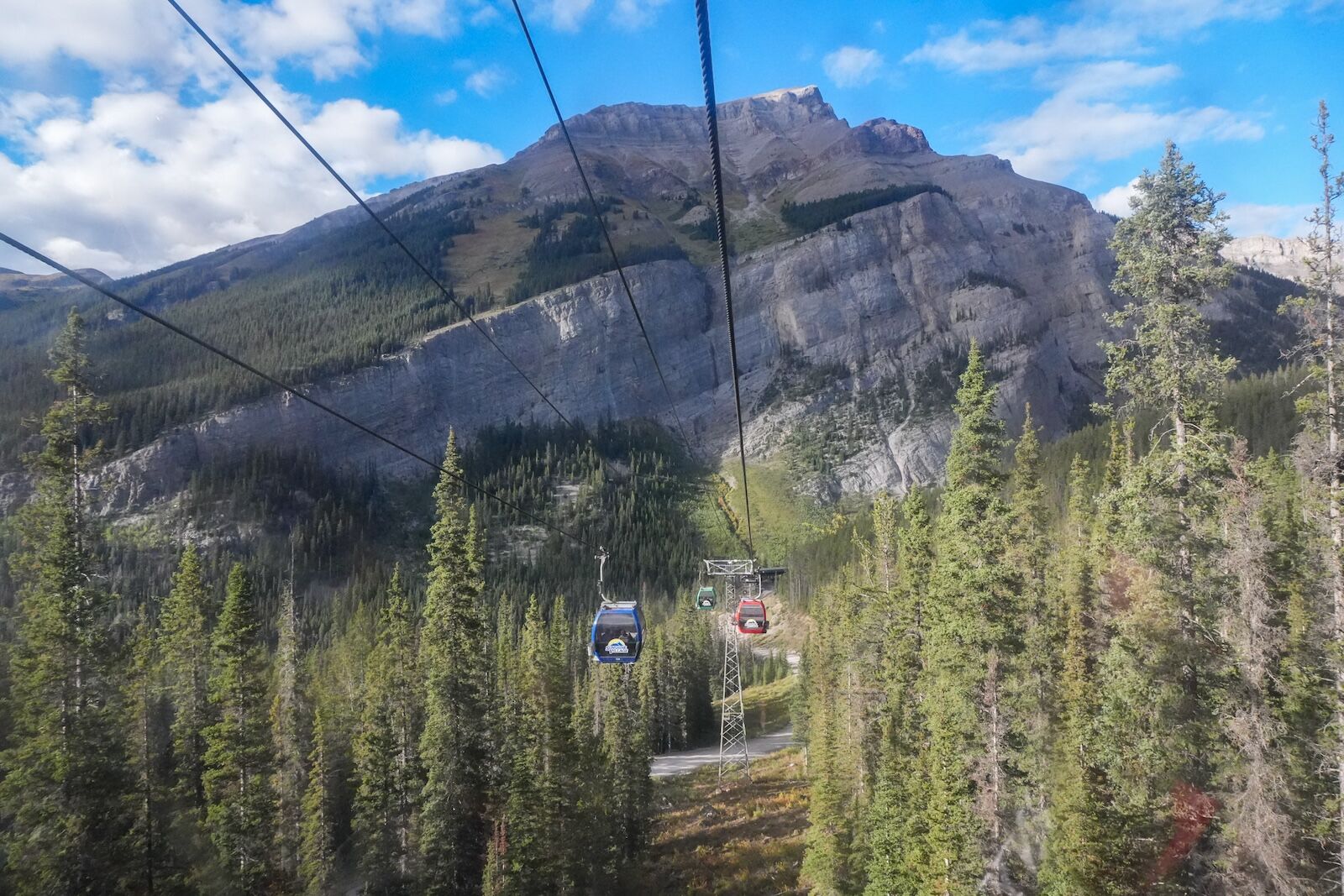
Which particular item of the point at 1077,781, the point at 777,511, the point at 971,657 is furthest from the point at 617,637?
the point at 777,511

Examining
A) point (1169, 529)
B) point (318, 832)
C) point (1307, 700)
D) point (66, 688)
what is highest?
point (1169, 529)

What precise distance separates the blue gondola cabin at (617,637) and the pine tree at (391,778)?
989cm

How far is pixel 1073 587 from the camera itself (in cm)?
2967

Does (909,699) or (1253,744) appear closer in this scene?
(1253,744)

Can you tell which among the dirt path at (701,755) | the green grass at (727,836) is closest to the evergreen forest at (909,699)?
the green grass at (727,836)

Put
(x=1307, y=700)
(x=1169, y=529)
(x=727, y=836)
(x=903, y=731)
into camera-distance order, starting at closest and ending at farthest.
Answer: (x=1169, y=529), (x=1307, y=700), (x=903, y=731), (x=727, y=836)

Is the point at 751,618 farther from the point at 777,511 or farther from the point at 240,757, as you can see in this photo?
the point at 777,511

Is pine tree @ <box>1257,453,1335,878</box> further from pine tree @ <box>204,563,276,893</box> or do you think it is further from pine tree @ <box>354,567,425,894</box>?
pine tree @ <box>204,563,276,893</box>

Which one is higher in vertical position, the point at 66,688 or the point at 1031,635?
the point at 66,688

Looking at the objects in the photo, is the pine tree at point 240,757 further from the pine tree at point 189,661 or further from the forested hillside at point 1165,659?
the forested hillside at point 1165,659

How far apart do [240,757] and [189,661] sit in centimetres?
897

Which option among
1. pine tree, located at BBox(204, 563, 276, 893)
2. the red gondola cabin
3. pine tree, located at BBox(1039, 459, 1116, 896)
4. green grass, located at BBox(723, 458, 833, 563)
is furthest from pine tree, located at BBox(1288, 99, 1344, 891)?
green grass, located at BBox(723, 458, 833, 563)

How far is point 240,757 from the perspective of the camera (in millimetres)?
25406

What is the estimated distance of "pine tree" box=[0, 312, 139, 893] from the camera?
16578 millimetres
